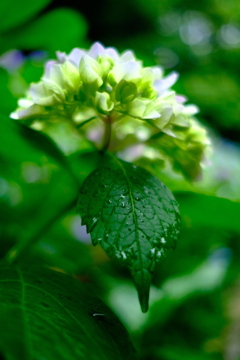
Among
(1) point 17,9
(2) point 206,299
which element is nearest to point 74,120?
(1) point 17,9

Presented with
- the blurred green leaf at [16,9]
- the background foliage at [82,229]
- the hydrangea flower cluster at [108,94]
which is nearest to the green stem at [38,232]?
the background foliage at [82,229]

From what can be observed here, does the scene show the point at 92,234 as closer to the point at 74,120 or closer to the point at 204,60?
Answer: the point at 74,120

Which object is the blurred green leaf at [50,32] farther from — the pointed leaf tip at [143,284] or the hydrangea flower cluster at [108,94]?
the pointed leaf tip at [143,284]

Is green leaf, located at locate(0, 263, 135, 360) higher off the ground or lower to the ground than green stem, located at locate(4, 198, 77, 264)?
lower

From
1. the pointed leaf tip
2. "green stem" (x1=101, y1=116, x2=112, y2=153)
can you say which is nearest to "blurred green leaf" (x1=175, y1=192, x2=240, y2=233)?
"green stem" (x1=101, y1=116, x2=112, y2=153)

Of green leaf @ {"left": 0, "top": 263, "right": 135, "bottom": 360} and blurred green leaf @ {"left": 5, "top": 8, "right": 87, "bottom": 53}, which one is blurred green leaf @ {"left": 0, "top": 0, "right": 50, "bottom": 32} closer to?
blurred green leaf @ {"left": 5, "top": 8, "right": 87, "bottom": 53}

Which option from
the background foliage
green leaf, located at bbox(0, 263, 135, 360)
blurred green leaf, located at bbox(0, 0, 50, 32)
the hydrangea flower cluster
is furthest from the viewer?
blurred green leaf, located at bbox(0, 0, 50, 32)
